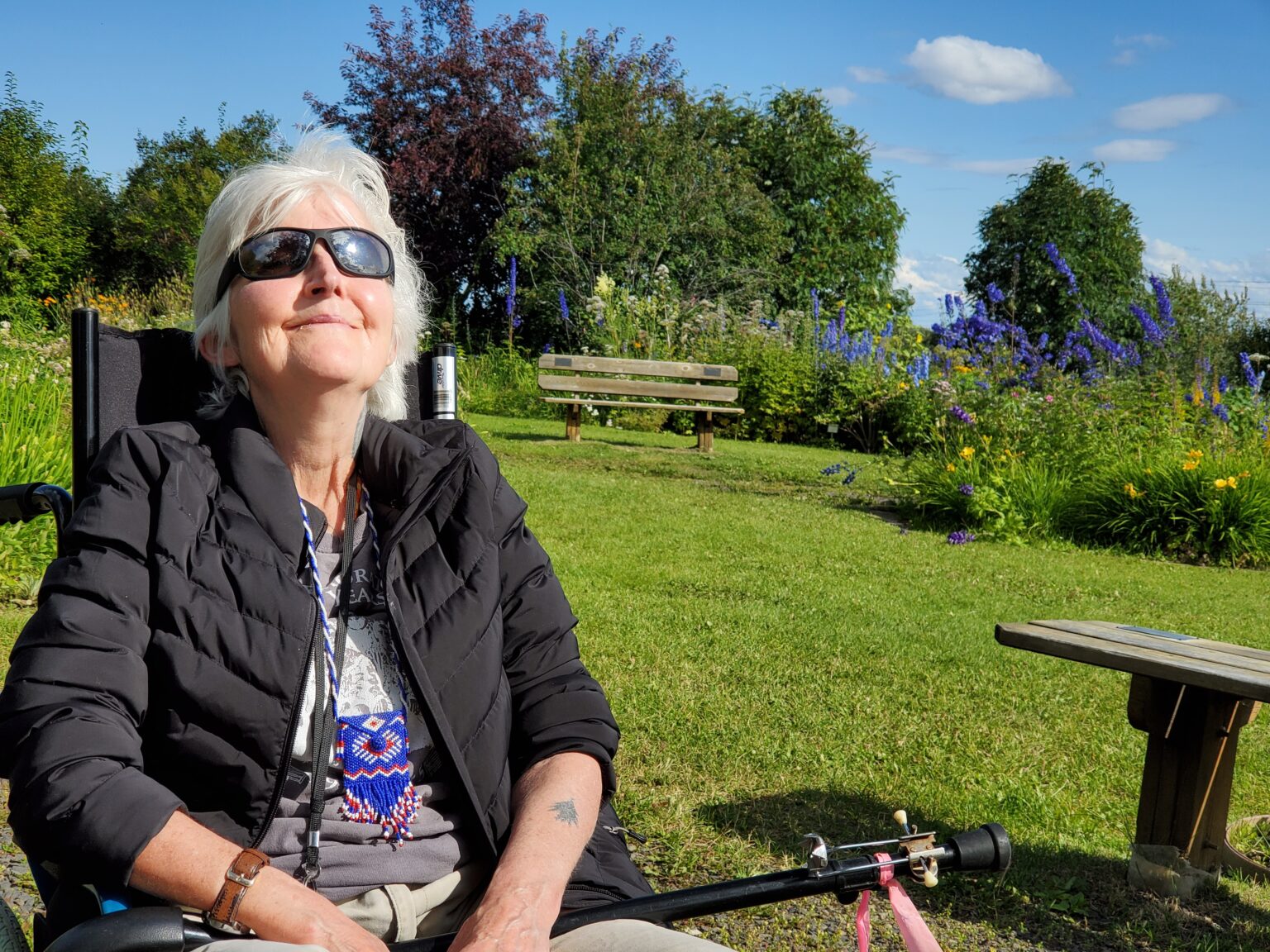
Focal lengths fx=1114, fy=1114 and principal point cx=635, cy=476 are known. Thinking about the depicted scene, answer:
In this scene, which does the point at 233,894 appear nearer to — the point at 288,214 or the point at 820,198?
the point at 288,214

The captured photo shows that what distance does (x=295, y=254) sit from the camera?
192cm

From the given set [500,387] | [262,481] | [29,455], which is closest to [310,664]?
[262,481]

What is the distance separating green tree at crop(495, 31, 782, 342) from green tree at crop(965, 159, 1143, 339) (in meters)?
6.82

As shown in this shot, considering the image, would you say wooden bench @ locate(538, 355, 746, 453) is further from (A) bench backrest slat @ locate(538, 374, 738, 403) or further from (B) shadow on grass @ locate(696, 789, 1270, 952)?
(B) shadow on grass @ locate(696, 789, 1270, 952)

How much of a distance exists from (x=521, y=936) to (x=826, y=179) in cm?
2110

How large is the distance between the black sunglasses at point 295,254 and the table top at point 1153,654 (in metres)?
1.99

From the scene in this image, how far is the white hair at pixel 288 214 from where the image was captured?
199cm

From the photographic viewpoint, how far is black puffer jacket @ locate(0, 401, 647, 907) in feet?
4.94

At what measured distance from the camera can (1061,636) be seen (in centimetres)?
308

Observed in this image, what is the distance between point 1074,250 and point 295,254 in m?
22.3

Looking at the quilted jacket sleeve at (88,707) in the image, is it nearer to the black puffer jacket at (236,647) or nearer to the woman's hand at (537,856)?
the black puffer jacket at (236,647)

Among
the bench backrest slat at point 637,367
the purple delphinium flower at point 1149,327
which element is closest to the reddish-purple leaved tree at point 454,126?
the bench backrest slat at point 637,367

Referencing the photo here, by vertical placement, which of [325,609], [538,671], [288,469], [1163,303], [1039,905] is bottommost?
[1039,905]

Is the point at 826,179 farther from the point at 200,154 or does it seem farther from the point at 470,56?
the point at 200,154
